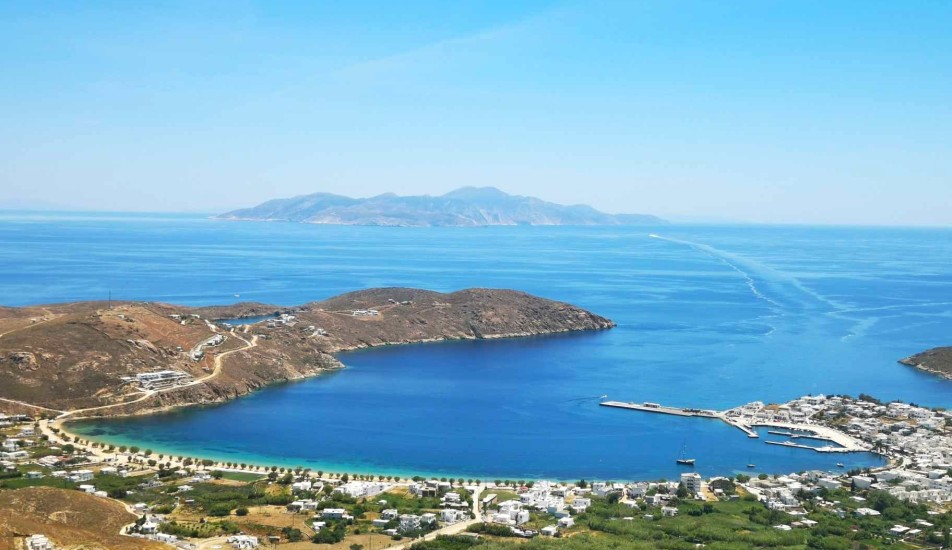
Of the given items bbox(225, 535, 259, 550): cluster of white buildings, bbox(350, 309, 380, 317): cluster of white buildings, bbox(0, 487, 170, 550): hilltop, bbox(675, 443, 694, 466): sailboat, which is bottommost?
bbox(675, 443, 694, 466): sailboat

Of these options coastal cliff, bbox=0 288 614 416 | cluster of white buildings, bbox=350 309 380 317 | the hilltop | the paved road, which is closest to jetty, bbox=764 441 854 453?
the paved road

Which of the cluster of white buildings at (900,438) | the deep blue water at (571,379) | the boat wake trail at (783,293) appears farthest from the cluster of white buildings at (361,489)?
the boat wake trail at (783,293)

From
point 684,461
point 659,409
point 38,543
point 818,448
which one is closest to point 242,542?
point 38,543

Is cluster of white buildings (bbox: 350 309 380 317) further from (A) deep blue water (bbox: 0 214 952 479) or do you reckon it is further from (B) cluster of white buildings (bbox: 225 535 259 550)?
(B) cluster of white buildings (bbox: 225 535 259 550)

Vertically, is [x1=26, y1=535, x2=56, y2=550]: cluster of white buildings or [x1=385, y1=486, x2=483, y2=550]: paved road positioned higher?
[x1=26, y1=535, x2=56, y2=550]: cluster of white buildings

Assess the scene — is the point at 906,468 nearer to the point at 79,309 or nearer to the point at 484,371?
the point at 484,371

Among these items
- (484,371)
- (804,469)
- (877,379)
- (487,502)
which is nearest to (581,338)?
(484,371)
